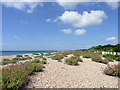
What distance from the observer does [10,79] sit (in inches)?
153

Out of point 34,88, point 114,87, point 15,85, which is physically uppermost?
point 15,85

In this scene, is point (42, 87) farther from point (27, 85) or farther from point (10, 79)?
point (10, 79)

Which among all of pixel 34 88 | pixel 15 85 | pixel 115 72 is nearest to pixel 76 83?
pixel 34 88

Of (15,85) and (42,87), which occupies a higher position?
(15,85)

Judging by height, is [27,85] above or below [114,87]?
above

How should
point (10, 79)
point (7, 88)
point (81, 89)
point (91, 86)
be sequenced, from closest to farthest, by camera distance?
point (7, 88)
point (10, 79)
point (81, 89)
point (91, 86)

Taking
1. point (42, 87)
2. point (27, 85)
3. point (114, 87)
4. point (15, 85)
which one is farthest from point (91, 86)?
point (15, 85)

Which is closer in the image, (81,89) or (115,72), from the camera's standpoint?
(81,89)

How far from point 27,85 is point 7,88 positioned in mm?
777

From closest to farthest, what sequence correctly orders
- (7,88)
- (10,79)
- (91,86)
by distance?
(7,88)
(10,79)
(91,86)

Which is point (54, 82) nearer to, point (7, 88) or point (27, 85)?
point (27, 85)

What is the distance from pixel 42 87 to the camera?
4102mm

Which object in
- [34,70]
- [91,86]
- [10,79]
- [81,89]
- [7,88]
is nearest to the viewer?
[7,88]

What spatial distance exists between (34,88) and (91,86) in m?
2.59
